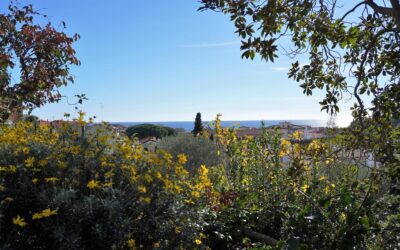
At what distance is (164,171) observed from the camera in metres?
3.15

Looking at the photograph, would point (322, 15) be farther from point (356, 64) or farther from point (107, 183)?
point (107, 183)

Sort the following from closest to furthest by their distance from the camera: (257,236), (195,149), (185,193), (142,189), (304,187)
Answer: (142,189) → (185,193) → (257,236) → (304,187) → (195,149)

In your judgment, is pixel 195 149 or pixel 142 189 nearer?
pixel 142 189

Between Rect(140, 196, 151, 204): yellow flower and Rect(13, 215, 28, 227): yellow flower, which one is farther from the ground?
Rect(140, 196, 151, 204): yellow flower

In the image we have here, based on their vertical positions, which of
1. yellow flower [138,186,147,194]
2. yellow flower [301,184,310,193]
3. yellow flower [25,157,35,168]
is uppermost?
yellow flower [25,157,35,168]

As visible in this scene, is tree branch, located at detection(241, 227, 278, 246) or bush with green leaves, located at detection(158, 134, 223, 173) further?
bush with green leaves, located at detection(158, 134, 223, 173)

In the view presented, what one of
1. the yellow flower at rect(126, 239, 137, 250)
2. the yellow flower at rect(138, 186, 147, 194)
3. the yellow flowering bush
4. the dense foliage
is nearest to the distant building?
the dense foliage

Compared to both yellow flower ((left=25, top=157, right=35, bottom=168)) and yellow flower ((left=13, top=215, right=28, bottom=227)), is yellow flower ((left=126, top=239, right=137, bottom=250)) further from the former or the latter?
yellow flower ((left=25, top=157, right=35, bottom=168))

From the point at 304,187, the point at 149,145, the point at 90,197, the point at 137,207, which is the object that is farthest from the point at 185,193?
the point at 149,145

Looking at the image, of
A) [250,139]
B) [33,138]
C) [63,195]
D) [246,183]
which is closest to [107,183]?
[63,195]

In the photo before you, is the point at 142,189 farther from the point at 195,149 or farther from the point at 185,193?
the point at 195,149

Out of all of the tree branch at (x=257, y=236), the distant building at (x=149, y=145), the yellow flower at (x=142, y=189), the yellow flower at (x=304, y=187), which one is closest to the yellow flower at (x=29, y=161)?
the yellow flower at (x=142, y=189)

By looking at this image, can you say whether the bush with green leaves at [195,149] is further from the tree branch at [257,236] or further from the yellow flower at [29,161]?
the yellow flower at [29,161]

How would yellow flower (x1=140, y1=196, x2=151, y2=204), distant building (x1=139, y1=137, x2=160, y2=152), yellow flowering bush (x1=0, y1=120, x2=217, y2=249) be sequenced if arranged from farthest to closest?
distant building (x1=139, y1=137, x2=160, y2=152) → yellow flower (x1=140, y1=196, x2=151, y2=204) → yellow flowering bush (x1=0, y1=120, x2=217, y2=249)
